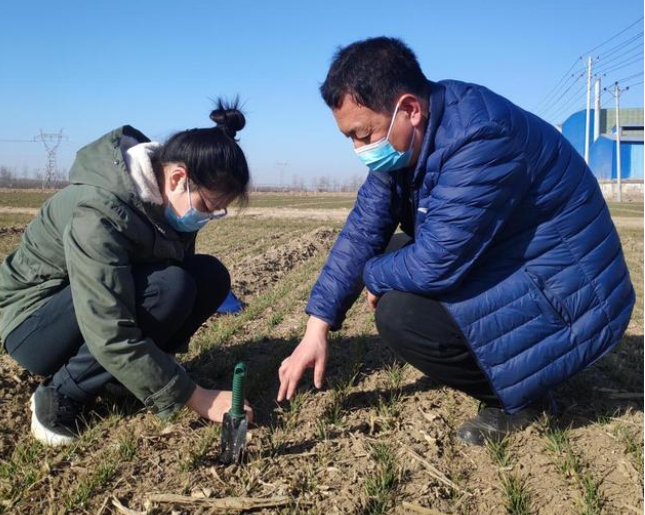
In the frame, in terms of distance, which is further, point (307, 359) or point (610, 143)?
point (610, 143)

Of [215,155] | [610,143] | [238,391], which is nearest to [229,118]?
[215,155]

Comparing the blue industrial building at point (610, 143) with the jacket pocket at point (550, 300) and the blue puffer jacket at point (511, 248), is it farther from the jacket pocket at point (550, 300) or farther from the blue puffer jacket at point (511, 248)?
the jacket pocket at point (550, 300)

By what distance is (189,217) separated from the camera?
2.54m

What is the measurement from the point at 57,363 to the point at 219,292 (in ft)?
2.91

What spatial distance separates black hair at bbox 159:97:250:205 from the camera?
7.81 feet

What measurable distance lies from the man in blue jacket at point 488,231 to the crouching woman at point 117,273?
1.76 feet

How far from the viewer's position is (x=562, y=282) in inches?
91.4

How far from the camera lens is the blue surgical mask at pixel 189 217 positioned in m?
2.52

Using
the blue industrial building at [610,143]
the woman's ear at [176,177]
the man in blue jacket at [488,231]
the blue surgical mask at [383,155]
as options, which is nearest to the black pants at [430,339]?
the man in blue jacket at [488,231]

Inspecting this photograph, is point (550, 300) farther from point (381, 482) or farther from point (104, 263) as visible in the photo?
point (104, 263)

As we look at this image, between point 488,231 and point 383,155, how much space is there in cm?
54

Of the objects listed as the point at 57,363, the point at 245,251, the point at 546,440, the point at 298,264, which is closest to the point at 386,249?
the point at 546,440

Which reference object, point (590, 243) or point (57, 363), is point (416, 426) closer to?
point (590, 243)

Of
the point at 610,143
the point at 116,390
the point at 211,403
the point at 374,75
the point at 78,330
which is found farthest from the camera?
the point at 610,143
